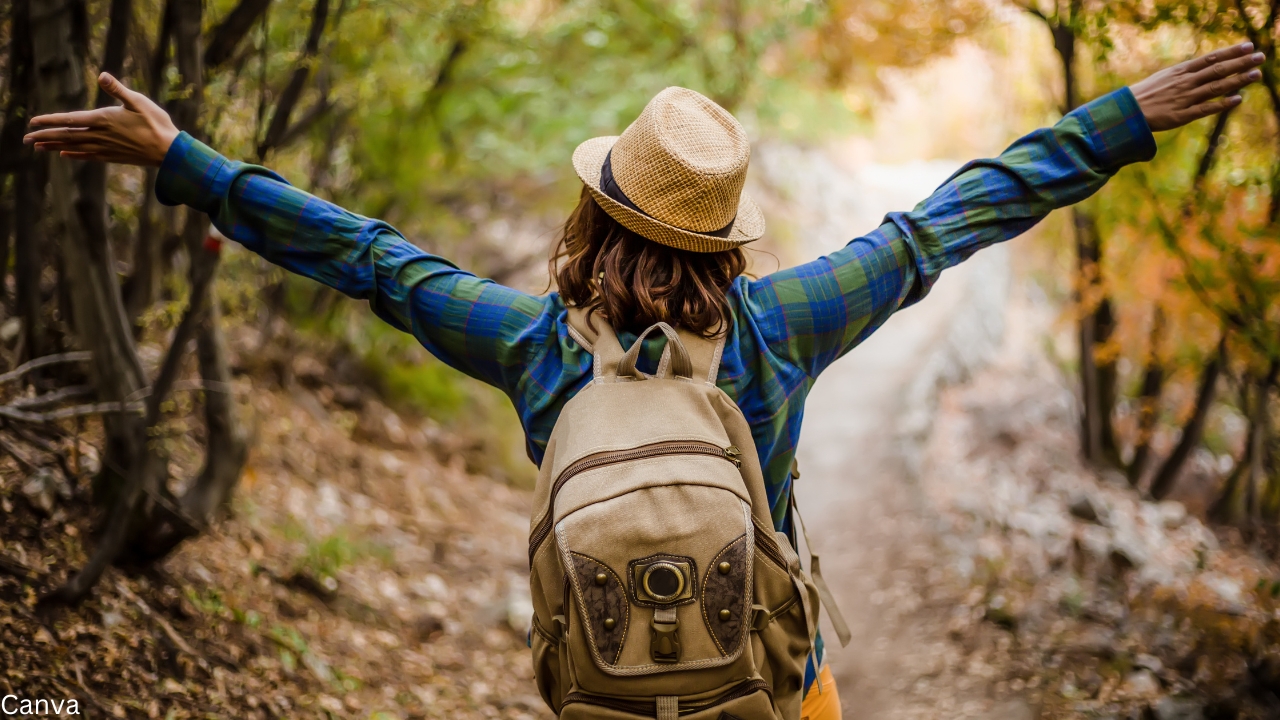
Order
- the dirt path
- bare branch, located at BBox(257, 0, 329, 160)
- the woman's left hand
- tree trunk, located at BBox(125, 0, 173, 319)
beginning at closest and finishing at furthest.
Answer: the woman's left hand, bare branch, located at BBox(257, 0, 329, 160), tree trunk, located at BBox(125, 0, 173, 319), the dirt path

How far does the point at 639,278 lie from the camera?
1.63m

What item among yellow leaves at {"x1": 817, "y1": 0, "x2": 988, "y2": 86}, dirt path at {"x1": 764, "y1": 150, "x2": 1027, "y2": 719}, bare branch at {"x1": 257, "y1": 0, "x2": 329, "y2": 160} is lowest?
dirt path at {"x1": 764, "y1": 150, "x2": 1027, "y2": 719}

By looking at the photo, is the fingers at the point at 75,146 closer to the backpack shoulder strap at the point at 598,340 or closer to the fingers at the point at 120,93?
the fingers at the point at 120,93

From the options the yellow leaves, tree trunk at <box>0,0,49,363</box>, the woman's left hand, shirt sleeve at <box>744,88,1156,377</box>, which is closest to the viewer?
shirt sleeve at <box>744,88,1156,377</box>

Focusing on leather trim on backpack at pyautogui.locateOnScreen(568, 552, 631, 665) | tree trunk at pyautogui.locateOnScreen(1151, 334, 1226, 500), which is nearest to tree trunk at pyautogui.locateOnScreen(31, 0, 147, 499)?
leather trim on backpack at pyautogui.locateOnScreen(568, 552, 631, 665)

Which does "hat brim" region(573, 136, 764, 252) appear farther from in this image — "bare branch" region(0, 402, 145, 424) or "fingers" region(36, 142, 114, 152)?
"bare branch" region(0, 402, 145, 424)

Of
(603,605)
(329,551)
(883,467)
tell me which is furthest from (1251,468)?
(603,605)

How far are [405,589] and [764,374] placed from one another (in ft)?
13.1

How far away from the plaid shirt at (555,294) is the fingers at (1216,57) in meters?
0.19

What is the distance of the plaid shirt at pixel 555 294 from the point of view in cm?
165

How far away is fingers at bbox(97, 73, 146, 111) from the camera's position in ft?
5.02

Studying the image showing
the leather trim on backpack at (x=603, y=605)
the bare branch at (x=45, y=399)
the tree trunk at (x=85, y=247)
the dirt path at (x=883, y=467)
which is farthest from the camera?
the dirt path at (x=883, y=467)

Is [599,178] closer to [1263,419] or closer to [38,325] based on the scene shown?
[38,325]

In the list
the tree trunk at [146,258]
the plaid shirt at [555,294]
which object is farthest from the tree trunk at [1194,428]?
the tree trunk at [146,258]
